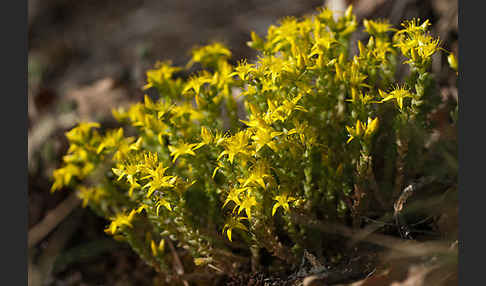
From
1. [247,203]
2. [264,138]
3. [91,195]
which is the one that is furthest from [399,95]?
[91,195]

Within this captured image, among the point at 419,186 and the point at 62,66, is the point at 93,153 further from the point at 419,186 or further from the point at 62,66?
the point at 62,66

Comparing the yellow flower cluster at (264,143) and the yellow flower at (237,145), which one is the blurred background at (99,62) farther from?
the yellow flower at (237,145)

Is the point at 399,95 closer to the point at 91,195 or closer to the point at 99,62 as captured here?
the point at 91,195

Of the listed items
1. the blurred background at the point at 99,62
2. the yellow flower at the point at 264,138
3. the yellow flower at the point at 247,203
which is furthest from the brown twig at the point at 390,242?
the blurred background at the point at 99,62

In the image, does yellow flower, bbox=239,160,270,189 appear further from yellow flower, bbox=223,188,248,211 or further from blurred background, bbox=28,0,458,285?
blurred background, bbox=28,0,458,285

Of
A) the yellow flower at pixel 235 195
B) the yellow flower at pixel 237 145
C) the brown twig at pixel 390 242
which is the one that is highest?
the yellow flower at pixel 237 145

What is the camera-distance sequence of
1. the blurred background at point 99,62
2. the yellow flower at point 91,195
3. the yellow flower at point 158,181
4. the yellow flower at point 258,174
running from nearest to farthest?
the yellow flower at point 258,174 → the yellow flower at point 158,181 → the yellow flower at point 91,195 → the blurred background at point 99,62

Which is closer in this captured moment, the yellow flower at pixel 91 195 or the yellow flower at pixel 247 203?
the yellow flower at pixel 247 203

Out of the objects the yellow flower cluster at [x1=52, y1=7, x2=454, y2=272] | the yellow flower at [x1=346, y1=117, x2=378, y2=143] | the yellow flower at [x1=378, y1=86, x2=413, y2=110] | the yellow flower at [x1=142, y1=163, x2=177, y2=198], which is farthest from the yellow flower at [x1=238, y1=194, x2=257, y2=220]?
the yellow flower at [x1=378, y1=86, x2=413, y2=110]

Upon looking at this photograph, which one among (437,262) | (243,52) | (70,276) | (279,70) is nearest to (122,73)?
(243,52)
